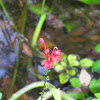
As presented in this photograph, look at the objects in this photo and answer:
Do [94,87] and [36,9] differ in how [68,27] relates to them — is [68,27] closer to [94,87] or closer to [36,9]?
[36,9]

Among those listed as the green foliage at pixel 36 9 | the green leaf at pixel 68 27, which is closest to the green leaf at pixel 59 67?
the green leaf at pixel 68 27

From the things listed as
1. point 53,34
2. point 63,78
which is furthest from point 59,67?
point 53,34

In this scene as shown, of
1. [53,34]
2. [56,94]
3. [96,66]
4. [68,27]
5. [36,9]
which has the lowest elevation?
[56,94]

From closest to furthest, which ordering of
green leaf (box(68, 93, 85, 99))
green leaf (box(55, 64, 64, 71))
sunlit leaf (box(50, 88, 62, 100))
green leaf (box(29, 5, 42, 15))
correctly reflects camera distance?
sunlit leaf (box(50, 88, 62, 100)), green leaf (box(68, 93, 85, 99)), green leaf (box(55, 64, 64, 71)), green leaf (box(29, 5, 42, 15))

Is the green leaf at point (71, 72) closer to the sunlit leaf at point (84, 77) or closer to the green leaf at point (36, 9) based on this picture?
the sunlit leaf at point (84, 77)

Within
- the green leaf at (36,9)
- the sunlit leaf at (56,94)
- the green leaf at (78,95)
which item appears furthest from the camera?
the green leaf at (36,9)

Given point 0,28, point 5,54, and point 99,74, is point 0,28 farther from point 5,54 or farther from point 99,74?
point 99,74

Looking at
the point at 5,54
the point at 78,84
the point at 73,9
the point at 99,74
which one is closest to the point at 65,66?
the point at 78,84

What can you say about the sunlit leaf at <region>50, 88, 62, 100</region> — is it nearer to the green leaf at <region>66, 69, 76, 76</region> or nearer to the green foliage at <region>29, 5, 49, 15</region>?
the green leaf at <region>66, 69, 76, 76</region>

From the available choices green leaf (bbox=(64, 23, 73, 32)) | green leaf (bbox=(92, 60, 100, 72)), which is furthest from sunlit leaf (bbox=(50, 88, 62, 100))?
green leaf (bbox=(64, 23, 73, 32))
